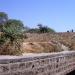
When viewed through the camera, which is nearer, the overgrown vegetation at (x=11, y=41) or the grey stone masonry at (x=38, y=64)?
the grey stone masonry at (x=38, y=64)

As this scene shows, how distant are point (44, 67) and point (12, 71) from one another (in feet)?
8.77

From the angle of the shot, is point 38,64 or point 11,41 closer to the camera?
point 38,64

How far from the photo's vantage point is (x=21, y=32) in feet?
41.3

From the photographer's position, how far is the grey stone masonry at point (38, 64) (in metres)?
8.60

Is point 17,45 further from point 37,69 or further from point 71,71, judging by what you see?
point 71,71

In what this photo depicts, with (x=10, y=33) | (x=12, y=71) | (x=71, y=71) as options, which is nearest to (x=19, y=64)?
(x=12, y=71)

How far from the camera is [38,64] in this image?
418 inches

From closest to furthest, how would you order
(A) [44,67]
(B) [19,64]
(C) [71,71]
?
(B) [19,64]
(A) [44,67]
(C) [71,71]

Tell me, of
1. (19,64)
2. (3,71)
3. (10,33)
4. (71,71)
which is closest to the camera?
(3,71)

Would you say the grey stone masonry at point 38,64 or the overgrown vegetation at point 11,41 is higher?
the overgrown vegetation at point 11,41

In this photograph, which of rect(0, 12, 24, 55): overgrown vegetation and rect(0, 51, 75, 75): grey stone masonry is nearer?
rect(0, 51, 75, 75): grey stone masonry

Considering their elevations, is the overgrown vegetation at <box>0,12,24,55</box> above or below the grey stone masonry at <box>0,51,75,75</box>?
above

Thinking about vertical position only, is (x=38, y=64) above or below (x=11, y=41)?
below

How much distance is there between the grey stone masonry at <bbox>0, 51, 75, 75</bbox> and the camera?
339 inches
